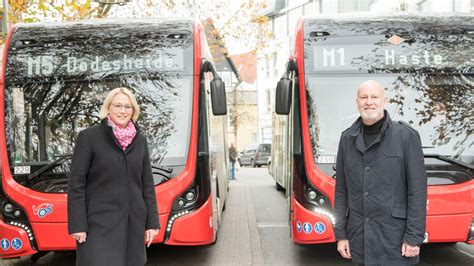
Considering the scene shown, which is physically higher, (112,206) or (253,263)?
(112,206)

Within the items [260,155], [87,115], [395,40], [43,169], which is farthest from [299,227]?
[260,155]

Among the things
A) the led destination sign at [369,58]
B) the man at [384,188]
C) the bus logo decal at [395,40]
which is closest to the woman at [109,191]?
the man at [384,188]

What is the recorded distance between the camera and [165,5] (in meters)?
19.5

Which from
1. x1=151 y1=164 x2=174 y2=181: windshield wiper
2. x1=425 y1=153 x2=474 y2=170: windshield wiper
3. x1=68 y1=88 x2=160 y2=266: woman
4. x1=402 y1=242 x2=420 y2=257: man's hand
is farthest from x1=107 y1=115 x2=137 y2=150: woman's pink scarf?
x1=425 y1=153 x2=474 y2=170: windshield wiper

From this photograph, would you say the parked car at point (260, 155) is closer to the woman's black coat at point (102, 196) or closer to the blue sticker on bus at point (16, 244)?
the blue sticker on bus at point (16, 244)

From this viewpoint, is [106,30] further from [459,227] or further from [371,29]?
[459,227]

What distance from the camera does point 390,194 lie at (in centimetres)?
368

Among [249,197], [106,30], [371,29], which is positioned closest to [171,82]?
[106,30]

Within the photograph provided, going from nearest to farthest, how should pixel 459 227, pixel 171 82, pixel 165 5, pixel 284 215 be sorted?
1. pixel 459 227
2. pixel 171 82
3. pixel 284 215
4. pixel 165 5

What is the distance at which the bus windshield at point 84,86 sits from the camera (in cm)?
666

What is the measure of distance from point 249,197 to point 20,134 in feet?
34.7

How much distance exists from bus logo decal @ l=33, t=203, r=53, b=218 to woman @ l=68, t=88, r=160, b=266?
87.9 inches

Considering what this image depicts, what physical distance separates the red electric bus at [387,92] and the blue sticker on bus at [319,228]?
11 mm

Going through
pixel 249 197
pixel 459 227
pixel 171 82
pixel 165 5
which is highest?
pixel 165 5
